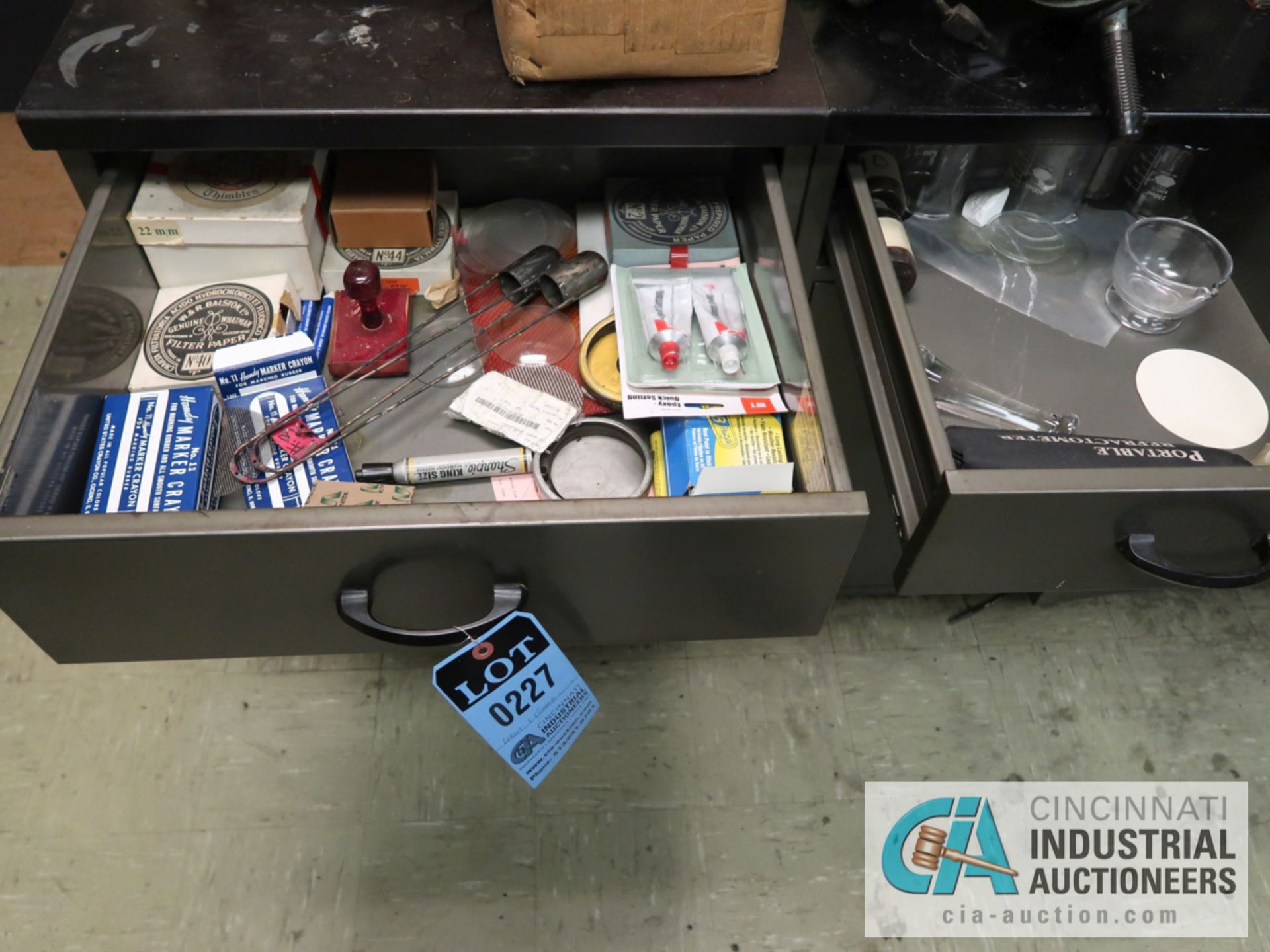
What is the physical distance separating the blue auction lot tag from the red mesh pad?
243 millimetres

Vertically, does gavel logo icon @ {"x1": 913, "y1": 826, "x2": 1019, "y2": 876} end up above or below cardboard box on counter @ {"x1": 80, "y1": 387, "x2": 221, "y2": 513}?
below

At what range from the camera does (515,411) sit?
836 millimetres

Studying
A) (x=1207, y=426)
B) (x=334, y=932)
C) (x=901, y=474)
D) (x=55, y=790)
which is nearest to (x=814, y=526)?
(x=901, y=474)

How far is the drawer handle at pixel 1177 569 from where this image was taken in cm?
72

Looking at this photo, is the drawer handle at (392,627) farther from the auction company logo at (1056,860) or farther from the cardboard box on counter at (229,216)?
the auction company logo at (1056,860)

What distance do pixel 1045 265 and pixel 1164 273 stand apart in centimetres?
13

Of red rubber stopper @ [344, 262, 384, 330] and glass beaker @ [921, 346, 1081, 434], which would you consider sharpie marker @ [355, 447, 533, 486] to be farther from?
glass beaker @ [921, 346, 1081, 434]

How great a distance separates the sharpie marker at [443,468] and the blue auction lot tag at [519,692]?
17 centimetres

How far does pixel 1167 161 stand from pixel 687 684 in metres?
0.91

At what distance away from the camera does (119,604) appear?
27.1 inches

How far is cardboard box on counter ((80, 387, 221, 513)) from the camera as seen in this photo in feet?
2.44

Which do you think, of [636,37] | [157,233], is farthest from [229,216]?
[636,37]

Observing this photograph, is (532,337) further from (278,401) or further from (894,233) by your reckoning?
(894,233)

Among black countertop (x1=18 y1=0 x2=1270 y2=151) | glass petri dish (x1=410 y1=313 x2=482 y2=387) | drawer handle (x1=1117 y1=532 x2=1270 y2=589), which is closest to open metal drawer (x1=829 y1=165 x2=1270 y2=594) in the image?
drawer handle (x1=1117 y1=532 x2=1270 y2=589)
